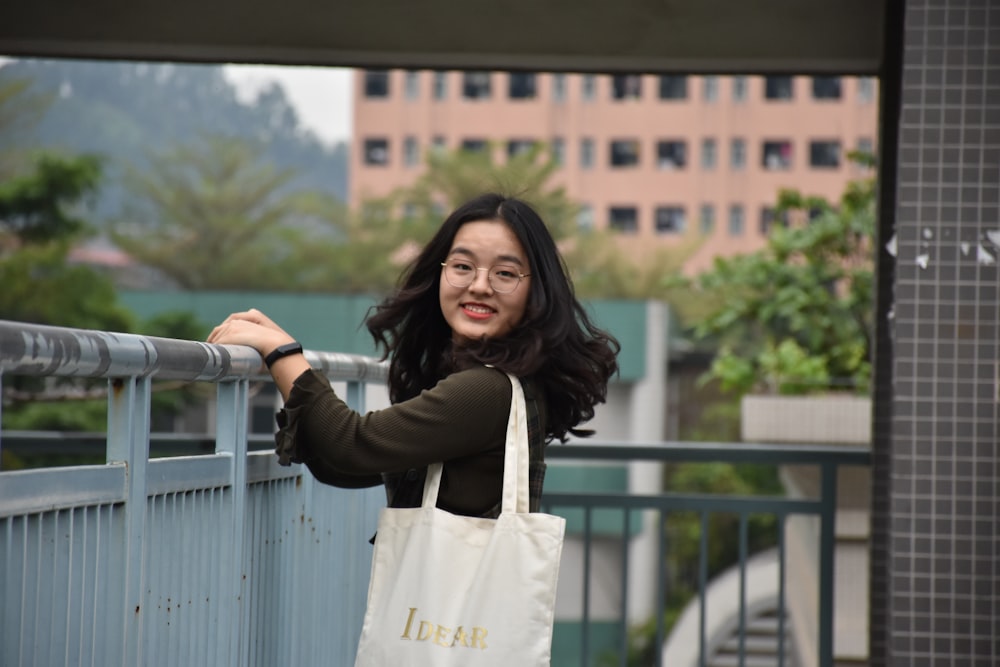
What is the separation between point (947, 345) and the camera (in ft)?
9.79

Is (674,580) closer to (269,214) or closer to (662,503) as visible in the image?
(269,214)

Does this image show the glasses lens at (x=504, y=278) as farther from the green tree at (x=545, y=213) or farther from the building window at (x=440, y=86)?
the building window at (x=440, y=86)

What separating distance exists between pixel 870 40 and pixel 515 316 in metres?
2.84

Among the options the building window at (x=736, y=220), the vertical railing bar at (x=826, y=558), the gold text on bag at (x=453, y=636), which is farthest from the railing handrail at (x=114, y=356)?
the building window at (x=736, y=220)

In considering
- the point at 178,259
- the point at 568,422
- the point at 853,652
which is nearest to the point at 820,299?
the point at 853,652

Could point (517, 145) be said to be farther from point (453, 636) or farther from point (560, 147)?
point (453, 636)

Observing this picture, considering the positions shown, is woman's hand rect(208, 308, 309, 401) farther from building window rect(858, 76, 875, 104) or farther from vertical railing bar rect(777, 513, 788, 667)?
building window rect(858, 76, 875, 104)

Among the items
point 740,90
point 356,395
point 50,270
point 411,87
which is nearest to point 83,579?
point 356,395

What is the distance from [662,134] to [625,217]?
320 centimetres

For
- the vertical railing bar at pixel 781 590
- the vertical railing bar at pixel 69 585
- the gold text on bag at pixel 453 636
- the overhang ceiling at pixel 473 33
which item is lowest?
the vertical railing bar at pixel 781 590

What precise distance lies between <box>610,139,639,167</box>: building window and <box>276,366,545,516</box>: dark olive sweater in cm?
4617

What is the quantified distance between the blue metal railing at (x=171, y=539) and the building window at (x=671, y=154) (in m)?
45.4

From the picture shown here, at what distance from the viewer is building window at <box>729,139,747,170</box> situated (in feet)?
152

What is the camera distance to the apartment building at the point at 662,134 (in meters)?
46.5
